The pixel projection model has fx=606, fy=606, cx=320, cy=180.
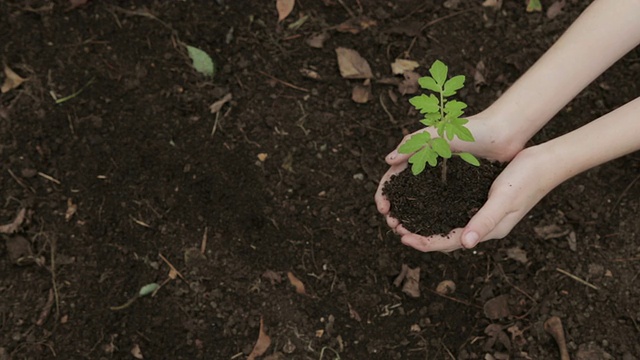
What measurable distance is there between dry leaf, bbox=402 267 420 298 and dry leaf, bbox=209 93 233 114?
3.70ft

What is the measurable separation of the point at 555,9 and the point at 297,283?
71.8 inches

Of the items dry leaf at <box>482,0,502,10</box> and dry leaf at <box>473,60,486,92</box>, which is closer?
dry leaf at <box>473,60,486,92</box>

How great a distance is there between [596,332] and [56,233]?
232cm

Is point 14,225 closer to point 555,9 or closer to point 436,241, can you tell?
point 436,241

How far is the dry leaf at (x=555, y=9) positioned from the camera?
2.95m

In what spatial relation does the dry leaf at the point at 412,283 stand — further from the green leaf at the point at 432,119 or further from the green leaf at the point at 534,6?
the green leaf at the point at 534,6

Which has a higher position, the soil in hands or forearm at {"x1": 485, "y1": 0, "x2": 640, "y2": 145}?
forearm at {"x1": 485, "y1": 0, "x2": 640, "y2": 145}

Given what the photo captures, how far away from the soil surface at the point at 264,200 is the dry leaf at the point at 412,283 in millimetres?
13

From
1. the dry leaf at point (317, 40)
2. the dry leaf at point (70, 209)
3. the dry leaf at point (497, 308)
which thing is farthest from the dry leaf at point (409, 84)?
the dry leaf at point (70, 209)

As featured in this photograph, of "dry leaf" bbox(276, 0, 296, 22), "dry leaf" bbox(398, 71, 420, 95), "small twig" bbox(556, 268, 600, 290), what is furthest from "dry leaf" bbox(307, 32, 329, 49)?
"small twig" bbox(556, 268, 600, 290)

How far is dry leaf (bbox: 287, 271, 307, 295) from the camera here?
255 centimetres

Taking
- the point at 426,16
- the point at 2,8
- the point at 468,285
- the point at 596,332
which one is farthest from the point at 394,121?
the point at 2,8

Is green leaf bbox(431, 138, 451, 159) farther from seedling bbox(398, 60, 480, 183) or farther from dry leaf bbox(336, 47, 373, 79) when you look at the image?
dry leaf bbox(336, 47, 373, 79)

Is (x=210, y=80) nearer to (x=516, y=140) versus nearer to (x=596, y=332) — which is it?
(x=516, y=140)
